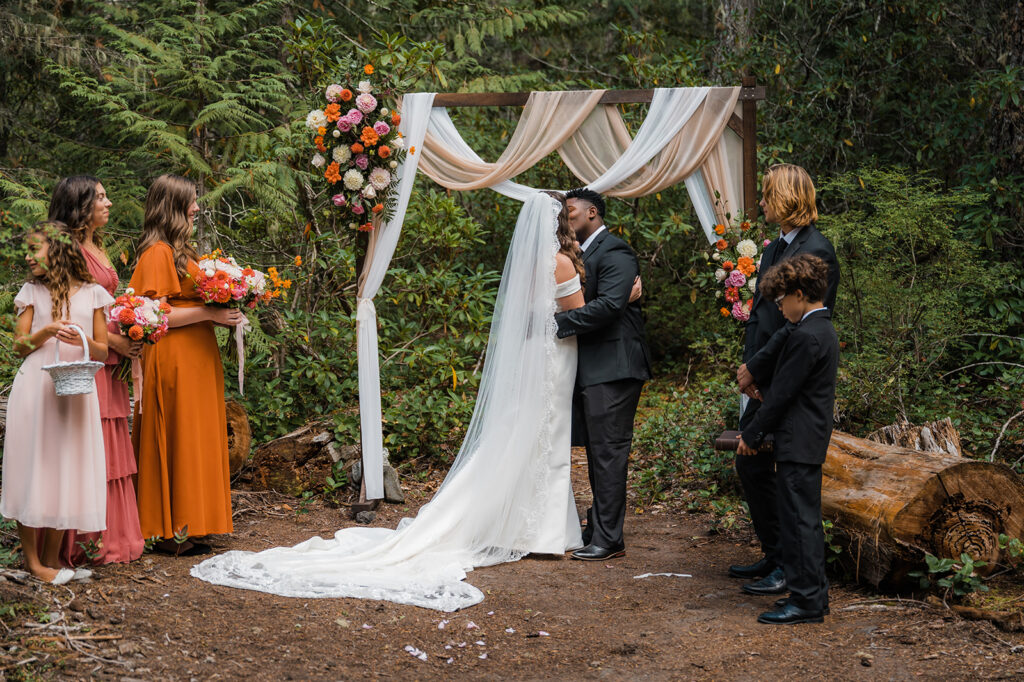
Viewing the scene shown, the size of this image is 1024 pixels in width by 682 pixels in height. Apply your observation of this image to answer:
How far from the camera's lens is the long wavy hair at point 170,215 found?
5012 millimetres

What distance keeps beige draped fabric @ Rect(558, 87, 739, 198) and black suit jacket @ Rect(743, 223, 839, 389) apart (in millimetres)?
1905

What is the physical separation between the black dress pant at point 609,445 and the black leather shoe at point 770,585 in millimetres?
987

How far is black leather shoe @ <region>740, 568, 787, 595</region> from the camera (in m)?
4.59

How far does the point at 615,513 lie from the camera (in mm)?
5430

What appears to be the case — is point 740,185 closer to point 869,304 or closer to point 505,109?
point 869,304

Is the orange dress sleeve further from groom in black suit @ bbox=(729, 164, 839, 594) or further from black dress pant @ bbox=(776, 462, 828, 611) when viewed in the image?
black dress pant @ bbox=(776, 462, 828, 611)

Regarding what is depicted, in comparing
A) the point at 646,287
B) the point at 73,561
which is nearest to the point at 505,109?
the point at 646,287

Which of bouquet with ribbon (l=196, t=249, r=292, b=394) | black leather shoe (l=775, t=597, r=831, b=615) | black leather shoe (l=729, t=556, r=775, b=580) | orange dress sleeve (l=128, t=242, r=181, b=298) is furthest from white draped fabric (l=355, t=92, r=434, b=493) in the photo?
black leather shoe (l=775, t=597, r=831, b=615)

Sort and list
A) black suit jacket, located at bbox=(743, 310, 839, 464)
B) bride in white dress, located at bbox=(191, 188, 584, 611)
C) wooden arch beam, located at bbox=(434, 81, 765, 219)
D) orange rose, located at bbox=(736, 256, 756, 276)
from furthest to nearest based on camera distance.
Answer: wooden arch beam, located at bbox=(434, 81, 765, 219)
orange rose, located at bbox=(736, 256, 756, 276)
bride in white dress, located at bbox=(191, 188, 584, 611)
black suit jacket, located at bbox=(743, 310, 839, 464)

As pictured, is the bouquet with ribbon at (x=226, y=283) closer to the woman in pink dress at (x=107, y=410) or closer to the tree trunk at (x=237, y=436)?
the woman in pink dress at (x=107, y=410)

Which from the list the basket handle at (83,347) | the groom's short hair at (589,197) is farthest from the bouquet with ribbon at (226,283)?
the groom's short hair at (589,197)

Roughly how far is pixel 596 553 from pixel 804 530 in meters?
1.59

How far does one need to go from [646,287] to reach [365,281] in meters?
5.22

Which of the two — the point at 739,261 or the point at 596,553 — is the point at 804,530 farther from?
the point at 739,261
